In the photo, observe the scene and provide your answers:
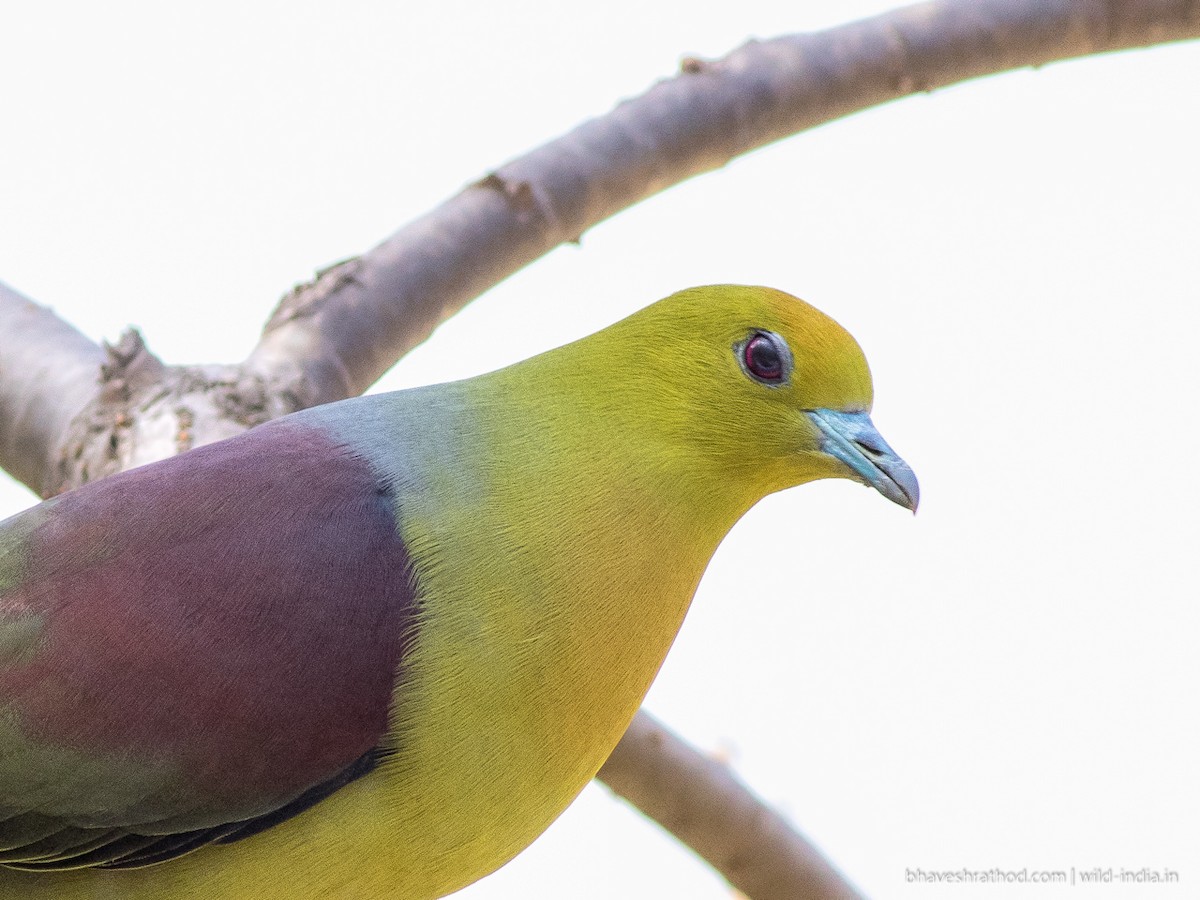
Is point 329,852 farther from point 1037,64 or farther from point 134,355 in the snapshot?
point 1037,64

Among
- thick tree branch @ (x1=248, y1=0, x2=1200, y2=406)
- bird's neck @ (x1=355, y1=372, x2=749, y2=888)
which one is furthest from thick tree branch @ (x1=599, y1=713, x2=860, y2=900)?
thick tree branch @ (x1=248, y1=0, x2=1200, y2=406)

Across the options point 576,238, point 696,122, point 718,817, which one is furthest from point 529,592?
point 696,122

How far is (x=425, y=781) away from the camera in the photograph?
199cm

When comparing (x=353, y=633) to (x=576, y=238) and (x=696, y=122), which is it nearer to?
(x=576, y=238)

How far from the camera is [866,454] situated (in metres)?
2.34

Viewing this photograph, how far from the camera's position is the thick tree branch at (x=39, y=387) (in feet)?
11.5

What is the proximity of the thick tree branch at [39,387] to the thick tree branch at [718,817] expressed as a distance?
1766 millimetres

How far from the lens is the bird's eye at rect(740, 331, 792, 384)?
94.0 inches

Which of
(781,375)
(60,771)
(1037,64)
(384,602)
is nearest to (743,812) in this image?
(781,375)

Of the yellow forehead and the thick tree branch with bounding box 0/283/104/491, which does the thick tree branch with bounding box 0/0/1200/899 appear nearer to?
the thick tree branch with bounding box 0/283/104/491

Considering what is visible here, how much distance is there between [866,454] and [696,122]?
1878mm

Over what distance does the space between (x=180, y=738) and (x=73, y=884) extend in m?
0.35

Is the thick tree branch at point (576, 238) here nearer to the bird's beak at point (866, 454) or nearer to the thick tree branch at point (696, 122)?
the thick tree branch at point (696, 122)

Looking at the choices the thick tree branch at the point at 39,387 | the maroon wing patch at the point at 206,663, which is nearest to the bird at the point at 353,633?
the maroon wing patch at the point at 206,663
